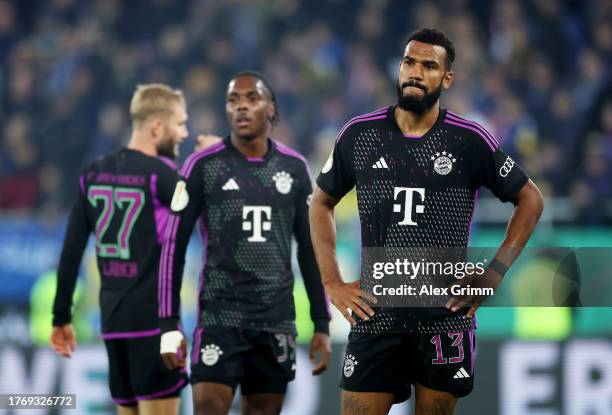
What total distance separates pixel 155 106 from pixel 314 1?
8023 mm

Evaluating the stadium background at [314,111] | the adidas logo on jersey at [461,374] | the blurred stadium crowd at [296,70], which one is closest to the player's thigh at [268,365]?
the adidas logo on jersey at [461,374]

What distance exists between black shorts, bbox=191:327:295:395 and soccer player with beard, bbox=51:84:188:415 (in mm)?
613

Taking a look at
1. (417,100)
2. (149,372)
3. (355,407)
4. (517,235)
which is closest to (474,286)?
(517,235)

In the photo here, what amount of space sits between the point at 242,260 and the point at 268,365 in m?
0.60

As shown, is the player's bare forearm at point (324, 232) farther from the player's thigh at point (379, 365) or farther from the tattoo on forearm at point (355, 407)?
the tattoo on forearm at point (355, 407)

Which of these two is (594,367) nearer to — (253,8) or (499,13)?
(499,13)

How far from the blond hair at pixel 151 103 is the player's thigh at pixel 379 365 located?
2.35 meters

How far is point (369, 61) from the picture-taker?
13.5 metres

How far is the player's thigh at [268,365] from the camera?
626cm

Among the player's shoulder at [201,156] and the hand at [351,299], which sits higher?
the player's shoulder at [201,156]

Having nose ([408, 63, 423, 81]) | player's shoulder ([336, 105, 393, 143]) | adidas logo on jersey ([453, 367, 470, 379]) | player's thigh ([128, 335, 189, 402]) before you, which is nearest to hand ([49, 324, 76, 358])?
player's thigh ([128, 335, 189, 402])

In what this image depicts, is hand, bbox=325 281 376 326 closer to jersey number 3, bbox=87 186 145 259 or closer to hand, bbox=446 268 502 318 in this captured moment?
hand, bbox=446 268 502 318

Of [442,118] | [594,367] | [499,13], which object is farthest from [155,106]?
[499,13]

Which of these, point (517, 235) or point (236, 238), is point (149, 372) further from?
point (517, 235)
